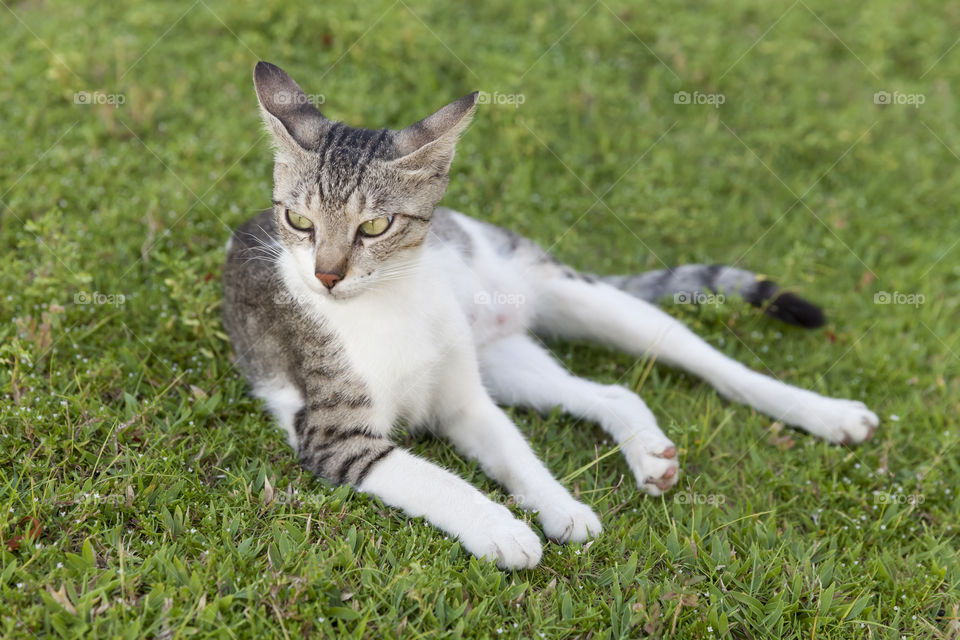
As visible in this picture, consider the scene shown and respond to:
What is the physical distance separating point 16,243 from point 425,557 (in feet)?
11.3

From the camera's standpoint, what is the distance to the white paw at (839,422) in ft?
14.1

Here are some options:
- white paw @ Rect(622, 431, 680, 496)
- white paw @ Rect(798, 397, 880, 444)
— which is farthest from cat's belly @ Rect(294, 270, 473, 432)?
white paw @ Rect(798, 397, 880, 444)

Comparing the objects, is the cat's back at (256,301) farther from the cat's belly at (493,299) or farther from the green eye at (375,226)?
the cat's belly at (493,299)

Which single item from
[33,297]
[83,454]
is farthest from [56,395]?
[33,297]

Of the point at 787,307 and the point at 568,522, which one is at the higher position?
the point at 787,307

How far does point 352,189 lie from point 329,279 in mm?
417

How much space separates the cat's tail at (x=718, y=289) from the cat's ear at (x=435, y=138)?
6.25 feet

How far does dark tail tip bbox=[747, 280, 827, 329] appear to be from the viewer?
15.6 feet

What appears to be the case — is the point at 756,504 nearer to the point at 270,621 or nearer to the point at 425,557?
the point at 425,557

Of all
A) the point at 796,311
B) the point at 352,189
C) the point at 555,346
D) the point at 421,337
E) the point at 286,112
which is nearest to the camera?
the point at 352,189

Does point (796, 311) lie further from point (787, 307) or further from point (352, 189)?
point (352, 189)

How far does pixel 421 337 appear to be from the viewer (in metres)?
3.76

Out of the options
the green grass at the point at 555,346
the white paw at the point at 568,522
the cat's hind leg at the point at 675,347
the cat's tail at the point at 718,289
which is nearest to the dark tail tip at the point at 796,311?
the cat's tail at the point at 718,289

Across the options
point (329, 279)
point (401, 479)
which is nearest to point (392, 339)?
point (329, 279)
